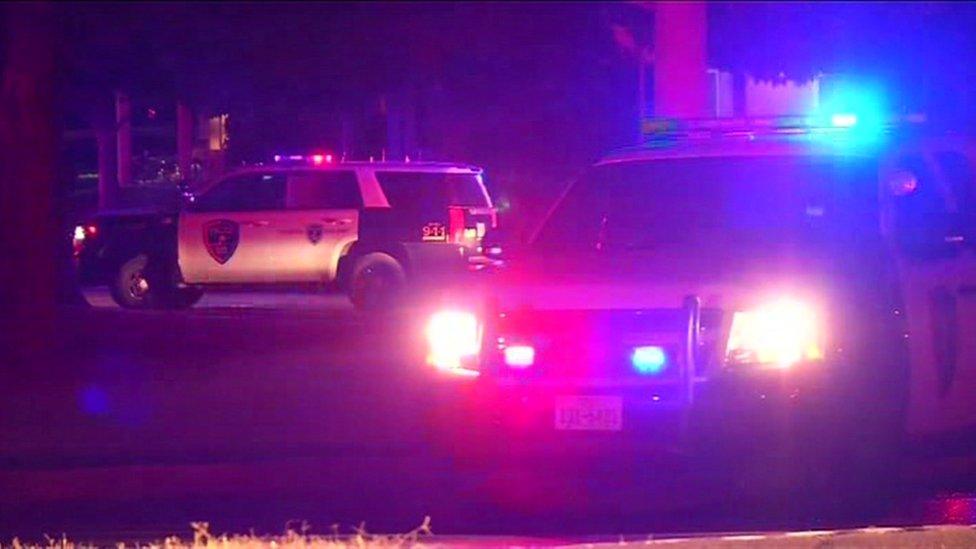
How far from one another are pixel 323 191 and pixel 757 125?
1034 cm

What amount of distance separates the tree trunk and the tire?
7.86 metres

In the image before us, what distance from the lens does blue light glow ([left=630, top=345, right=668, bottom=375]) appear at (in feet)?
28.3

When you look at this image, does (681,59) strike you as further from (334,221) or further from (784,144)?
(784,144)

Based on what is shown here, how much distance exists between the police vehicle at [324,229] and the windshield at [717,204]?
30.6 feet

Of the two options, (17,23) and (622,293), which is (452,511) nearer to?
(622,293)

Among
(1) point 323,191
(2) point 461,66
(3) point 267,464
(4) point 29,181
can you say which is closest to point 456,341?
(3) point 267,464

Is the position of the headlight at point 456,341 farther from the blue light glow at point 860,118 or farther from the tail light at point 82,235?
the tail light at point 82,235

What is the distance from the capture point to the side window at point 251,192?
67.7ft

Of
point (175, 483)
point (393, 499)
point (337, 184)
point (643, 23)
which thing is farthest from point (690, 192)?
point (643, 23)

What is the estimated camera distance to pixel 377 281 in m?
20.1

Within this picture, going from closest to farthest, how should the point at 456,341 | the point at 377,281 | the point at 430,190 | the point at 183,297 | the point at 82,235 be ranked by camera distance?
the point at 456,341
the point at 377,281
the point at 430,190
the point at 183,297
the point at 82,235

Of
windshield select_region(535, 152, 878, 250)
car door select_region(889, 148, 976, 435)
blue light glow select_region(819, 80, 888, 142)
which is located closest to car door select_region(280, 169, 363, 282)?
blue light glow select_region(819, 80, 888, 142)

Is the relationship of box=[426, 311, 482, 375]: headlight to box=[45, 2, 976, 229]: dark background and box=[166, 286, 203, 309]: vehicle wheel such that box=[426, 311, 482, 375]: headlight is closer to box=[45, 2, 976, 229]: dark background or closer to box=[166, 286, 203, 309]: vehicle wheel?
box=[45, 2, 976, 229]: dark background

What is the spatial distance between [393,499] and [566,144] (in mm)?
21993
